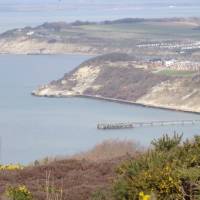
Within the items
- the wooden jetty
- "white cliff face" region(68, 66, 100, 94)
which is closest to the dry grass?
the wooden jetty

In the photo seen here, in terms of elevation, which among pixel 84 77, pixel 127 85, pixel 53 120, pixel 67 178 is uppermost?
pixel 67 178

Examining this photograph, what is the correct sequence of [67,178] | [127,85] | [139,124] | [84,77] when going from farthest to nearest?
[84,77] → [127,85] → [139,124] → [67,178]

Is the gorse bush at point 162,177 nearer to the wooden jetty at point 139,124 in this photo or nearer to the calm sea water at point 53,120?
the calm sea water at point 53,120

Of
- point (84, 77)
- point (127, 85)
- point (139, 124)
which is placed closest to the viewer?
point (139, 124)

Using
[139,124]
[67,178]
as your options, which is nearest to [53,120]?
[139,124]

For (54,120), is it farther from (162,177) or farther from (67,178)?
(162,177)
